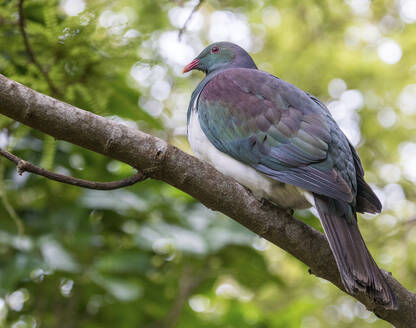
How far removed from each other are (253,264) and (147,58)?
4.73ft

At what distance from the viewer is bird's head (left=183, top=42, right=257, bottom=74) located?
146 inches

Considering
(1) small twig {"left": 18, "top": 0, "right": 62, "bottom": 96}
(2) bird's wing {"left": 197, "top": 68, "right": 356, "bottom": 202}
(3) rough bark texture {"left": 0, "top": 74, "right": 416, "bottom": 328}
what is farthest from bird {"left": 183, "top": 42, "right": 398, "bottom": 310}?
(1) small twig {"left": 18, "top": 0, "right": 62, "bottom": 96}

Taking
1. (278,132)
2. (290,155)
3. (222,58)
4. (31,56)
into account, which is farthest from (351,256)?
(222,58)

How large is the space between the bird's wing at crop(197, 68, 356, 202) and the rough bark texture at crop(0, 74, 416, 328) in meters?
0.23

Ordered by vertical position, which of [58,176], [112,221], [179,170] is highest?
[179,170]

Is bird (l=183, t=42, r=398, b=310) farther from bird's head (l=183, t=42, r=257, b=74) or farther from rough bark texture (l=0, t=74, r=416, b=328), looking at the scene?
bird's head (l=183, t=42, r=257, b=74)

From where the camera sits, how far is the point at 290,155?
258 cm

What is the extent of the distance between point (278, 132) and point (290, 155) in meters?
0.15

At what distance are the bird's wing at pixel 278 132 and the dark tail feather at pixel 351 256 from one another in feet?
0.32

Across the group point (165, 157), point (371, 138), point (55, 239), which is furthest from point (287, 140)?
point (371, 138)

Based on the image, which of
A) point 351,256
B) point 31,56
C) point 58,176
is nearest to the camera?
point 58,176

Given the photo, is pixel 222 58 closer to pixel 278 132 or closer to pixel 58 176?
pixel 278 132

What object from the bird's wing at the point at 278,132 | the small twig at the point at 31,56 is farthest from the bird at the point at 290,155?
the small twig at the point at 31,56

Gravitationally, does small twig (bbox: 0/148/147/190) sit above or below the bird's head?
above
